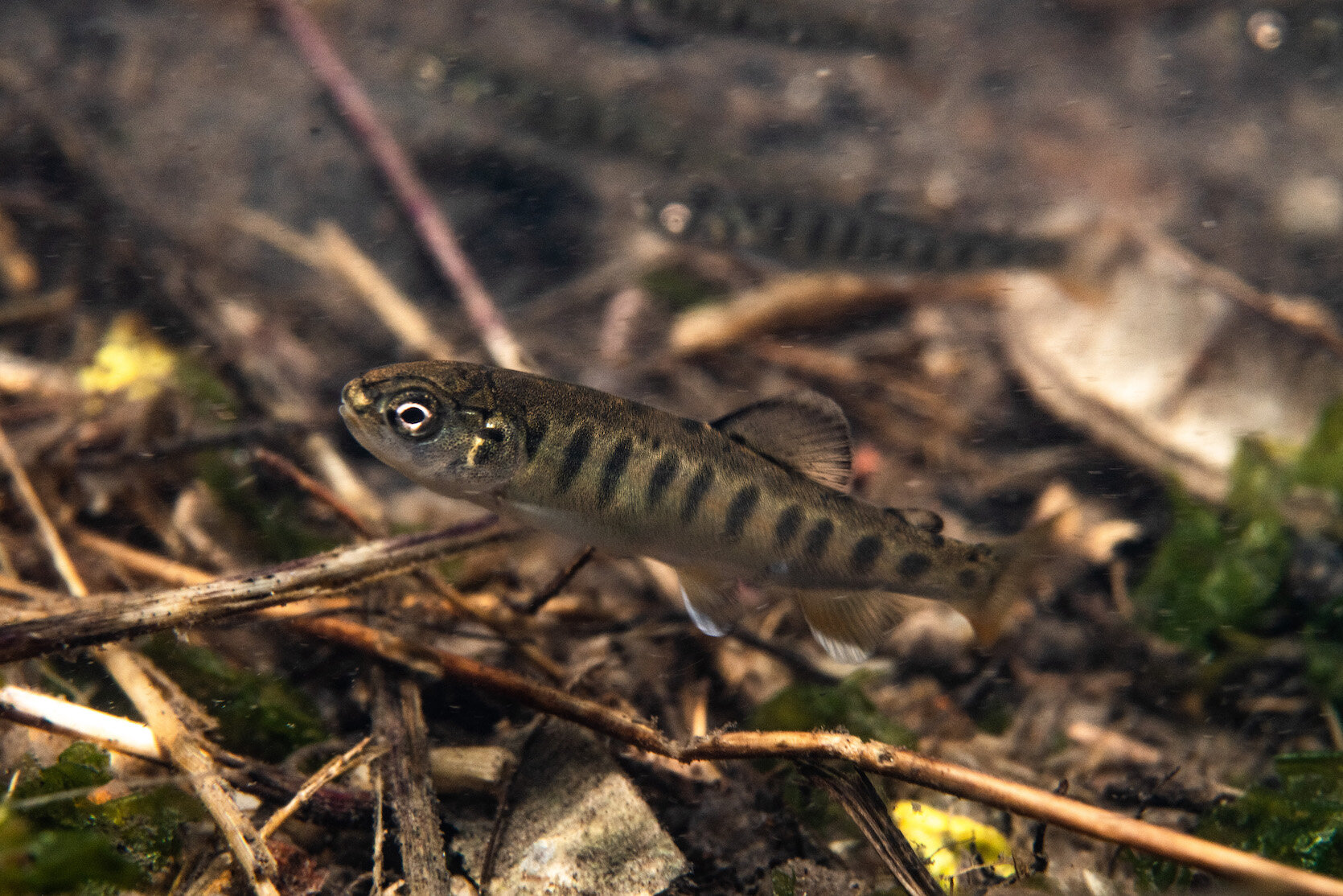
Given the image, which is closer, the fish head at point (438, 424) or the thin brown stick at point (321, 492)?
the fish head at point (438, 424)

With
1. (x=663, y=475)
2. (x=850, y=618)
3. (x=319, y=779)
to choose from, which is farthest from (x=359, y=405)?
(x=850, y=618)

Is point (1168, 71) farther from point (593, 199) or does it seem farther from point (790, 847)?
point (790, 847)

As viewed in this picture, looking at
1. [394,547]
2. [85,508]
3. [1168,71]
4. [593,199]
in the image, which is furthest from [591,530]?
[1168,71]

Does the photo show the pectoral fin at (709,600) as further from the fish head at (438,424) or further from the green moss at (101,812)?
the green moss at (101,812)

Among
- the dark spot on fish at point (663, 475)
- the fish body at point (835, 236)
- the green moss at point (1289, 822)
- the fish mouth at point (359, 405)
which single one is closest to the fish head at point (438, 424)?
the fish mouth at point (359, 405)

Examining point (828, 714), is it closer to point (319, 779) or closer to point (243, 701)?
point (319, 779)

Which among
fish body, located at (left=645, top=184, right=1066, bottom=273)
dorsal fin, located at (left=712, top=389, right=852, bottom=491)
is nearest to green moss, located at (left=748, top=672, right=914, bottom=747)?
dorsal fin, located at (left=712, top=389, right=852, bottom=491)
